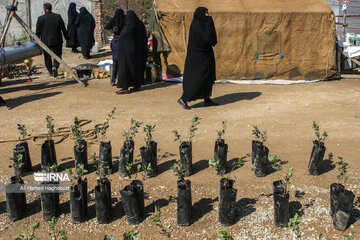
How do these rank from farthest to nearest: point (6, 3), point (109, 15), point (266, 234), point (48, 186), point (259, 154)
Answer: point (109, 15) → point (6, 3) → point (259, 154) → point (48, 186) → point (266, 234)

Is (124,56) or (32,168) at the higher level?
(124,56)

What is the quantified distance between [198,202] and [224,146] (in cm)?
87

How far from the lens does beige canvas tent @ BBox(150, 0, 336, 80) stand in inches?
367

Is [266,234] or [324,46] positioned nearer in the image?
[266,234]

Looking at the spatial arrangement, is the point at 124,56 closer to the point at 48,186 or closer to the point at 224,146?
the point at 224,146

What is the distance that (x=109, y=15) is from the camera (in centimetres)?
1858

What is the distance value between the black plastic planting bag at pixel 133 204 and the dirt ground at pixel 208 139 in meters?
0.08

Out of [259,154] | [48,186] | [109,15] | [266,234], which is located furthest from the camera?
[109,15]

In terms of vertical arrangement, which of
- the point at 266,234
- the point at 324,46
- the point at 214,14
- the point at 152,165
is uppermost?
the point at 214,14

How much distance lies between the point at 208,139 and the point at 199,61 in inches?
72.0

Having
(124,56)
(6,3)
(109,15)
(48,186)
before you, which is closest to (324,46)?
(124,56)

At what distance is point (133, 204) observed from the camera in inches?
138

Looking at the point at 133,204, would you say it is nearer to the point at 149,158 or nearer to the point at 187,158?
the point at 149,158

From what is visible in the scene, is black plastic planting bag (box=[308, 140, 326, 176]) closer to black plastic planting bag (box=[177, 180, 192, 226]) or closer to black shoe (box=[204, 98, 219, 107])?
black plastic planting bag (box=[177, 180, 192, 226])
